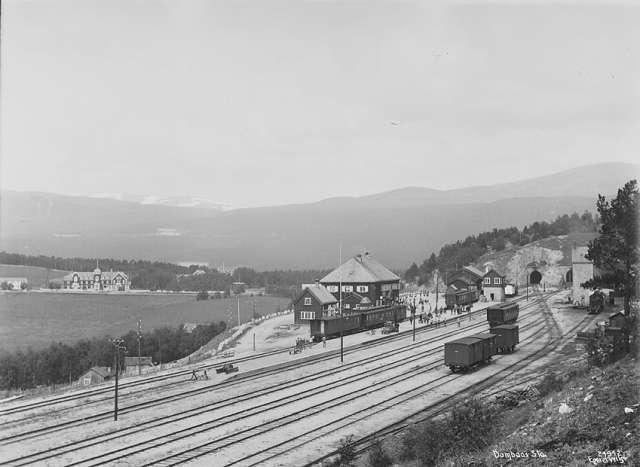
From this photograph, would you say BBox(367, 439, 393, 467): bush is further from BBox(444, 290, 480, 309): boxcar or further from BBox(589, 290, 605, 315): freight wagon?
BBox(444, 290, 480, 309): boxcar

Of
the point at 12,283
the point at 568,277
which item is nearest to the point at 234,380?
the point at 568,277

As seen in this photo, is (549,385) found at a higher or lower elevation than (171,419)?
higher

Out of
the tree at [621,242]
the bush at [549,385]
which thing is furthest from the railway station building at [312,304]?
the bush at [549,385]

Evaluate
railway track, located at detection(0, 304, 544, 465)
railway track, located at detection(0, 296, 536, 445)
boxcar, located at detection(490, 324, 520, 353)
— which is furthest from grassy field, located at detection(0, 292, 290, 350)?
boxcar, located at detection(490, 324, 520, 353)

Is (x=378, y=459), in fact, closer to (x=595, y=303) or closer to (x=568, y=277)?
(x=595, y=303)

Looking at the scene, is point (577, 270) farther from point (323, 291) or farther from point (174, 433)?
point (174, 433)

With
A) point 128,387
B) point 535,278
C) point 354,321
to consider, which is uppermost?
point 535,278

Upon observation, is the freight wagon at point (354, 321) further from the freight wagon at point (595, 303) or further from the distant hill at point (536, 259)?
the distant hill at point (536, 259)

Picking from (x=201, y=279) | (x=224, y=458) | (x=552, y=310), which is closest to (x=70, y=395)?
(x=224, y=458)
